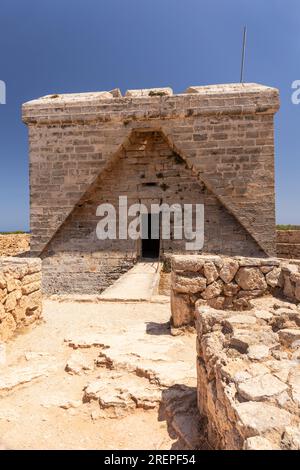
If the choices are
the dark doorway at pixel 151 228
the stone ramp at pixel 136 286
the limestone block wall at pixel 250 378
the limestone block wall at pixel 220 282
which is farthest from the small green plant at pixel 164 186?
the limestone block wall at pixel 250 378

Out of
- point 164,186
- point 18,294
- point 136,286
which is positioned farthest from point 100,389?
point 164,186

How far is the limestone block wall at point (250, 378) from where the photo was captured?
49.9 inches

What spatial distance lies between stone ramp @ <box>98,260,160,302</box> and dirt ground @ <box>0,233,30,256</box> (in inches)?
331

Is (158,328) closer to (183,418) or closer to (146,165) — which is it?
(183,418)

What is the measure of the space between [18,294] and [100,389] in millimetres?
2108

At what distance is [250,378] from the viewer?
1621mm

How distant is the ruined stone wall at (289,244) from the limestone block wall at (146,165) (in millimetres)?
2601

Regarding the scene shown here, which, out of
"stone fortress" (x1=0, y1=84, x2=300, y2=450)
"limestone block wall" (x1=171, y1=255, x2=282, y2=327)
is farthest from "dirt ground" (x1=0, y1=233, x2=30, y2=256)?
"limestone block wall" (x1=171, y1=255, x2=282, y2=327)

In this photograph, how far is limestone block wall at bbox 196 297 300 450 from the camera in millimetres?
1267

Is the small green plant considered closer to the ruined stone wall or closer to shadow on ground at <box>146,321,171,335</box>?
the ruined stone wall
